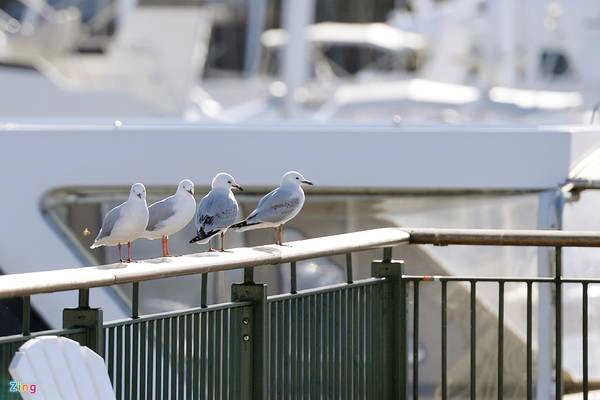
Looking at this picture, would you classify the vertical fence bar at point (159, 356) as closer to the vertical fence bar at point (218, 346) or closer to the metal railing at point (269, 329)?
the metal railing at point (269, 329)

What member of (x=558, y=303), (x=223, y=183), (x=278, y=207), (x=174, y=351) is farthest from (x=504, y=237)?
(x=174, y=351)

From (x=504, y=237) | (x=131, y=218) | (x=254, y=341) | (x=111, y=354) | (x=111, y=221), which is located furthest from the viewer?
(x=504, y=237)

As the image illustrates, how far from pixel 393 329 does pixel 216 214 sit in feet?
3.21

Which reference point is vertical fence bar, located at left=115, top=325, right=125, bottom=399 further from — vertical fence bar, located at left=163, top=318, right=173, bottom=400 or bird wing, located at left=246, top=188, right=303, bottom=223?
bird wing, located at left=246, top=188, right=303, bottom=223

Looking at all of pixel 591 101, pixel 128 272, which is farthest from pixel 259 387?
pixel 591 101

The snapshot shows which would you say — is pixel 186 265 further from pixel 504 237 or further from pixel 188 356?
pixel 504 237

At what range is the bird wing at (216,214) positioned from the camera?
561cm

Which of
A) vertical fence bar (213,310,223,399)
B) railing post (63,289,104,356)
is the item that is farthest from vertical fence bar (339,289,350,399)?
railing post (63,289,104,356)

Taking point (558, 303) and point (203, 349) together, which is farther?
point (558, 303)

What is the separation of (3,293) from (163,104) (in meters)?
18.1

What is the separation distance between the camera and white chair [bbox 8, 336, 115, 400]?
153 inches

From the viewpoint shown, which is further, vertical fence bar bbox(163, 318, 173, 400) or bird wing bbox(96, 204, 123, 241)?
bird wing bbox(96, 204, 123, 241)

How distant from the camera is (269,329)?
17.0ft

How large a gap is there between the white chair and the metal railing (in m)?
0.12
